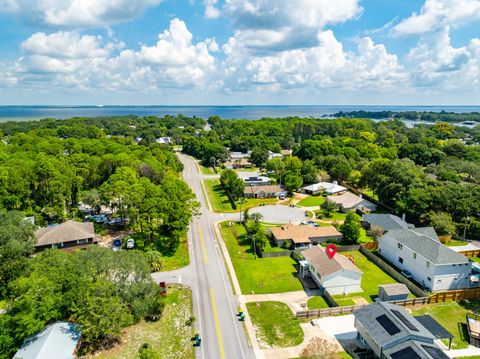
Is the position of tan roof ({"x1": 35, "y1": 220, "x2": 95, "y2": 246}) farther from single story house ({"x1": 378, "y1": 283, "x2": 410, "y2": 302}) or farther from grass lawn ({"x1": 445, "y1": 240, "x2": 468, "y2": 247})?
grass lawn ({"x1": 445, "y1": 240, "x2": 468, "y2": 247})

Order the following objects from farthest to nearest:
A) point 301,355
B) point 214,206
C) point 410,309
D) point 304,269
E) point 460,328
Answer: point 214,206
point 304,269
point 410,309
point 460,328
point 301,355

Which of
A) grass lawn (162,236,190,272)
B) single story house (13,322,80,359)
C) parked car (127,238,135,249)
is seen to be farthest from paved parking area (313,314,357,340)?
parked car (127,238,135,249)

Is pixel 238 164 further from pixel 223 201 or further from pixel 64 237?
pixel 64 237

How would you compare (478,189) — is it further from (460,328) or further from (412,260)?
(460,328)

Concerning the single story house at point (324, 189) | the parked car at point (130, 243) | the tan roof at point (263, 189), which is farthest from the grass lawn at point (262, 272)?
the single story house at point (324, 189)

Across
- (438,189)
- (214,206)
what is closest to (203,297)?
(214,206)

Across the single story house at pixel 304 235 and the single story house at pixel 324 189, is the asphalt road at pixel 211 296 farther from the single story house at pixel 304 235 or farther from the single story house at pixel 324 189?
the single story house at pixel 324 189
